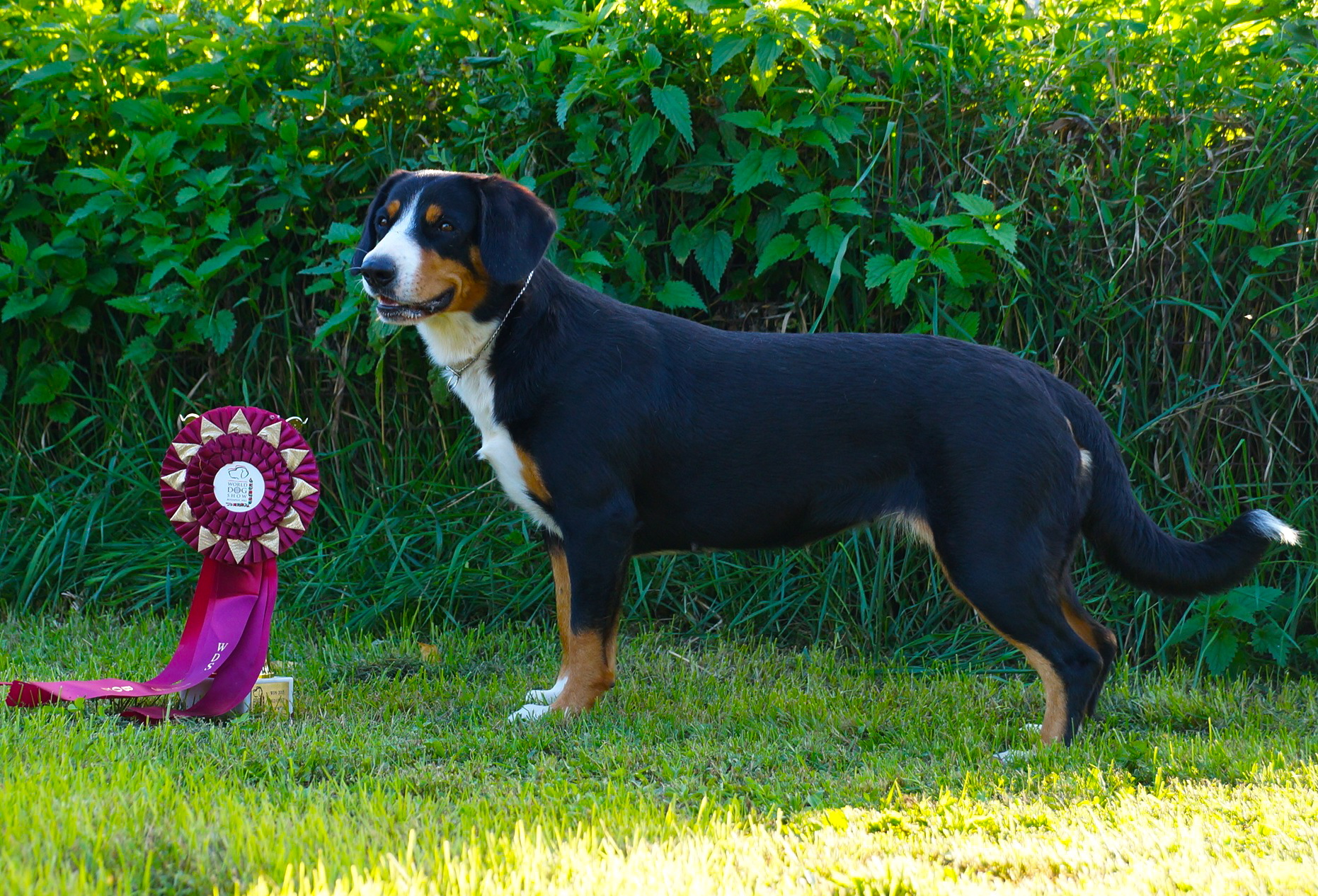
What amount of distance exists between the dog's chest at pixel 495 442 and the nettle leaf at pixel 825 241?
132 cm

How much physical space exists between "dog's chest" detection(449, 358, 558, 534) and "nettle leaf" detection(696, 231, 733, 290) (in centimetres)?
111

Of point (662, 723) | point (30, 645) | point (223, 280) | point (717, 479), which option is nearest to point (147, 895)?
point (662, 723)

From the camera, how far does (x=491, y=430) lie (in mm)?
3367

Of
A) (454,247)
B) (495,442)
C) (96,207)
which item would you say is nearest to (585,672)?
(495,442)

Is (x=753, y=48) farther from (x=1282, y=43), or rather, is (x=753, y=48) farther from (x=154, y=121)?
(x=154, y=121)

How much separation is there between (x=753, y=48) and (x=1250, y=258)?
1.86m

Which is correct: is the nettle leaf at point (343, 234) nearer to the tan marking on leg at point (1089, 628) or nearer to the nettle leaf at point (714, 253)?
the nettle leaf at point (714, 253)

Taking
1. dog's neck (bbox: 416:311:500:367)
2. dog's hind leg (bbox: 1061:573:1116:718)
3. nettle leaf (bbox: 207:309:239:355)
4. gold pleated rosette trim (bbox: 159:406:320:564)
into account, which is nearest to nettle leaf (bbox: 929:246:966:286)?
dog's hind leg (bbox: 1061:573:1116:718)

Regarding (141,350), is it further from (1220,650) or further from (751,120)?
(1220,650)

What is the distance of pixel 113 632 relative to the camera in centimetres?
425

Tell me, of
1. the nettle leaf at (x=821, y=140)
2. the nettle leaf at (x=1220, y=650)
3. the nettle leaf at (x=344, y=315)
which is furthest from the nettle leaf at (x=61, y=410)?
the nettle leaf at (x=1220, y=650)

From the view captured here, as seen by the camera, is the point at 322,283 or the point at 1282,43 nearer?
the point at 1282,43

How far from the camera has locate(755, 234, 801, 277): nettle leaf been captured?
4.07m

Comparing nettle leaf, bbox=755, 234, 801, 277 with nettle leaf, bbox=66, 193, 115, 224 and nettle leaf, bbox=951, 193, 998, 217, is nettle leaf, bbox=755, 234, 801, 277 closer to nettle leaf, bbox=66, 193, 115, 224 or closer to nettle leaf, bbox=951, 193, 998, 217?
nettle leaf, bbox=951, 193, 998, 217
